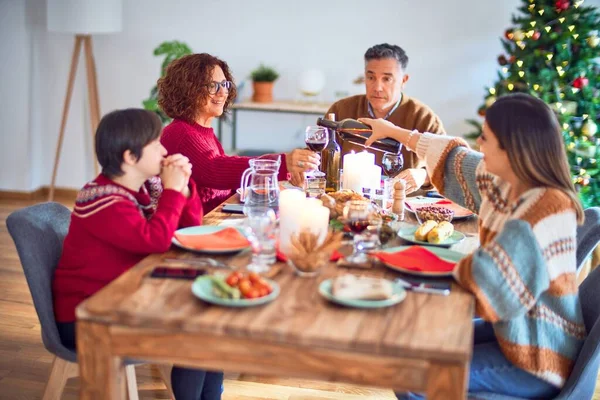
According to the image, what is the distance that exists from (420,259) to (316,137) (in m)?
0.80

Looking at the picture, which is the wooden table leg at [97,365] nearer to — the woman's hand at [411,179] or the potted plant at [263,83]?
the woman's hand at [411,179]

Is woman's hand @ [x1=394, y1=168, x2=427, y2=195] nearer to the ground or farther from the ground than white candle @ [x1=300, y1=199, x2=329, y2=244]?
nearer to the ground

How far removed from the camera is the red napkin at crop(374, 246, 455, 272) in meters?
1.96

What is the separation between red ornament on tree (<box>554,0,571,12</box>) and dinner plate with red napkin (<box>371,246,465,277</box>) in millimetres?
2550

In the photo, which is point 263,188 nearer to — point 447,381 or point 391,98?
point 447,381

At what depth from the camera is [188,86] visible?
2.88 meters

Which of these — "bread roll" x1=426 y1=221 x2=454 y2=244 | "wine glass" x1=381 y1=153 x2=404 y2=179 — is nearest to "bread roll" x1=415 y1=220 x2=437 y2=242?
"bread roll" x1=426 y1=221 x2=454 y2=244

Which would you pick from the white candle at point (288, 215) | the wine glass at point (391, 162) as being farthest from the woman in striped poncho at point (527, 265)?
the wine glass at point (391, 162)

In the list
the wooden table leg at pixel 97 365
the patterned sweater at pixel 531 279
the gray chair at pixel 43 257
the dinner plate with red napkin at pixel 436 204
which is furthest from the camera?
the dinner plate with red napkin at pixel 436 204

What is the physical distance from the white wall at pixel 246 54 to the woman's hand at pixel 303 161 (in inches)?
95.2

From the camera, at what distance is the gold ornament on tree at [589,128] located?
164 inches

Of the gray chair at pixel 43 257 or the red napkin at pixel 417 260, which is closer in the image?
the red napkin at pixel 417 260

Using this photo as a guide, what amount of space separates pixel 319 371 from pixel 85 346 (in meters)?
0.50

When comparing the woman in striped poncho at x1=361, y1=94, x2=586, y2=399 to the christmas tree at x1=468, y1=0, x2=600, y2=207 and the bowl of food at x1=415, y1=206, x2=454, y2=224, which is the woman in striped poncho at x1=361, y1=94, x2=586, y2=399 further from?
the christmas tree at x1=468, y1=0, x2=600, y2=207
